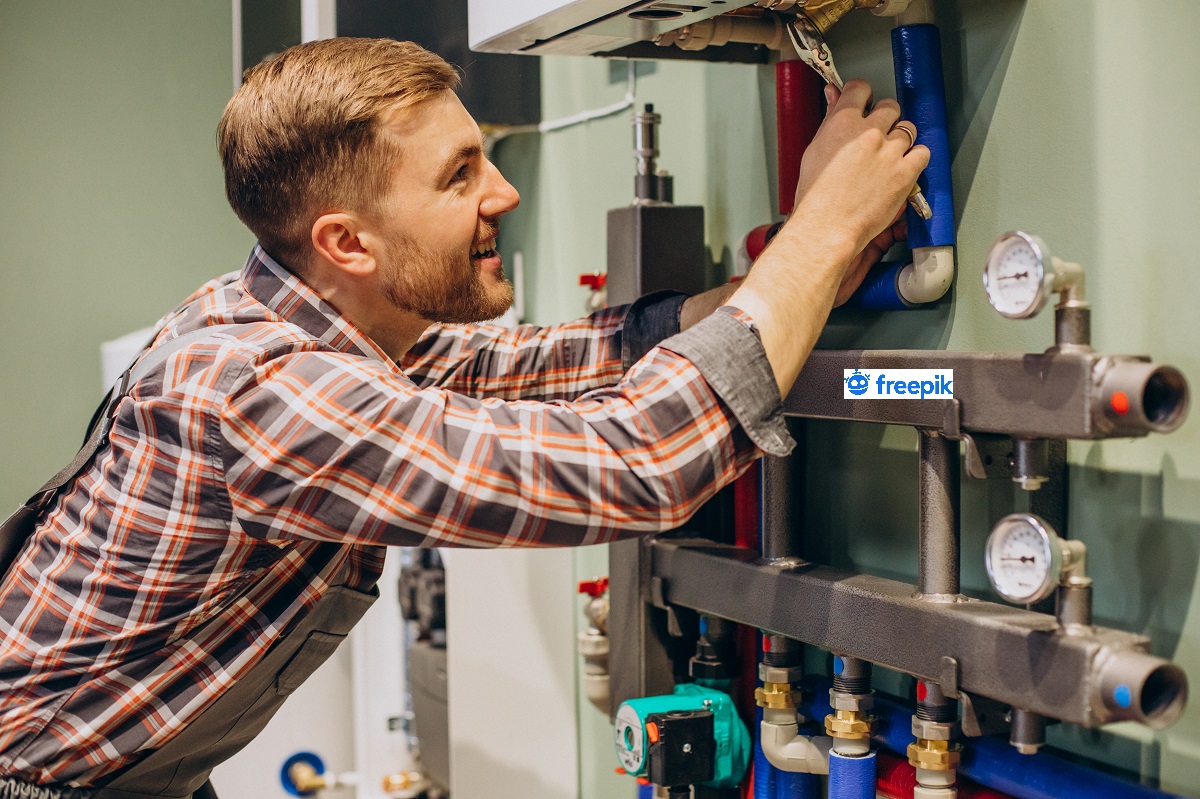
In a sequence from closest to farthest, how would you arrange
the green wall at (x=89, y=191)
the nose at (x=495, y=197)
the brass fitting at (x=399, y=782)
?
the nose at (x=495, y=197)
the brass fitting at (x=399, y=782)
the green wall at (x=89, y=191)

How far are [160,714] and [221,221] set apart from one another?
52.4 inches

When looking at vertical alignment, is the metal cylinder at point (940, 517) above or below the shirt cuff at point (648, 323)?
below

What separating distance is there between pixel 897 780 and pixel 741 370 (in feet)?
1.35

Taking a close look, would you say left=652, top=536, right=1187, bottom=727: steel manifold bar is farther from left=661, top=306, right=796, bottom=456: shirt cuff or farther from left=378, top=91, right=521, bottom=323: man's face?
left=378, top=91, right=521, bottom=323: man's face

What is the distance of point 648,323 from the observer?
1.20 m

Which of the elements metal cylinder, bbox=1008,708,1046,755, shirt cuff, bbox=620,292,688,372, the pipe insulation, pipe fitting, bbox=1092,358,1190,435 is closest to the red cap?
shirt cuff, bbox=620,292,688,372

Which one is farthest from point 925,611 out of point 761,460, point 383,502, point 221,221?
point 221,221

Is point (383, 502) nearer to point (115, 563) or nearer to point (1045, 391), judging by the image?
point (115, 563)

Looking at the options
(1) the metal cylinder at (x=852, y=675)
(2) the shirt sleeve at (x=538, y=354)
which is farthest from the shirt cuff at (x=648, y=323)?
(1) the metal cylinder at (x=852, y=675)

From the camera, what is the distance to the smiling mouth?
1.07 metres

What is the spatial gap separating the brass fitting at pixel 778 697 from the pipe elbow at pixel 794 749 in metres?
0.02

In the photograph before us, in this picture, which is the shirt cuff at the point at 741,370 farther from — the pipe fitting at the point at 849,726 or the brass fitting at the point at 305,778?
the brass fitting at the point at 305,778

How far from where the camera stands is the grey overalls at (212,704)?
1.01m
